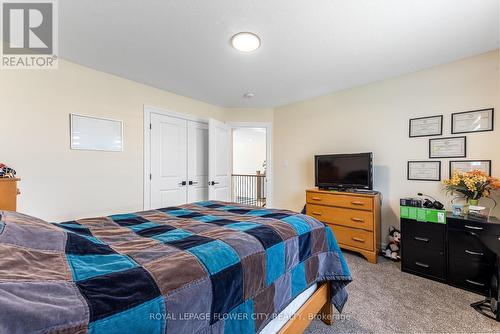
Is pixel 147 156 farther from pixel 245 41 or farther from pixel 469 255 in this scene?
pixel 469 255

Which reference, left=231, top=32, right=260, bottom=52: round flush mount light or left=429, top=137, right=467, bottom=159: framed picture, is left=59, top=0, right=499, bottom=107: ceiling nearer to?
left=231, top=32, right=260, bottom=52: round flush mount light

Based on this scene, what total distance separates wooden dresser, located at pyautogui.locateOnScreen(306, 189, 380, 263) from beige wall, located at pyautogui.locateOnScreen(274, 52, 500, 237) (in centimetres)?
48

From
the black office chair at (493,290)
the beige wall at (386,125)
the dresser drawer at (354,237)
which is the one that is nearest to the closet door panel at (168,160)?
the beige wall at (386,125)

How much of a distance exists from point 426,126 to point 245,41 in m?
2.45

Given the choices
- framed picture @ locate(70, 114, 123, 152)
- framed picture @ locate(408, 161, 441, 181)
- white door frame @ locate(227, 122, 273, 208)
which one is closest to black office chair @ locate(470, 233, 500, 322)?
framed picture @ locate(408, 161, 441, 181)

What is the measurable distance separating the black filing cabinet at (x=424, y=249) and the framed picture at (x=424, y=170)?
0.66m

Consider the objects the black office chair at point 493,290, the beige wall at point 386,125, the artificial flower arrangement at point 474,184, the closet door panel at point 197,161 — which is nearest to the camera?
the black office chair at point 493,290

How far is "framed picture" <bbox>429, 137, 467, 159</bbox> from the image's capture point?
8.30 feet

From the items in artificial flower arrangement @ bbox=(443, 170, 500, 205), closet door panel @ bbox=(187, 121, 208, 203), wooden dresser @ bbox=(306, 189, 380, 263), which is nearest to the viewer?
artificial flower arrangement @ bbox=(443, 170, 500, 205)

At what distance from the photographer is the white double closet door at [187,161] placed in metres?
3.47

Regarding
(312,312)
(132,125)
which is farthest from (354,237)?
(132,125)

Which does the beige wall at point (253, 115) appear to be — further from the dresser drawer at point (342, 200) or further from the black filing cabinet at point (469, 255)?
the black filing cabinet at point (469, 255)

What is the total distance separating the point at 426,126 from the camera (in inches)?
110

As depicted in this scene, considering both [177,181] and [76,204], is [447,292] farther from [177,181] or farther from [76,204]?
[76,204]
